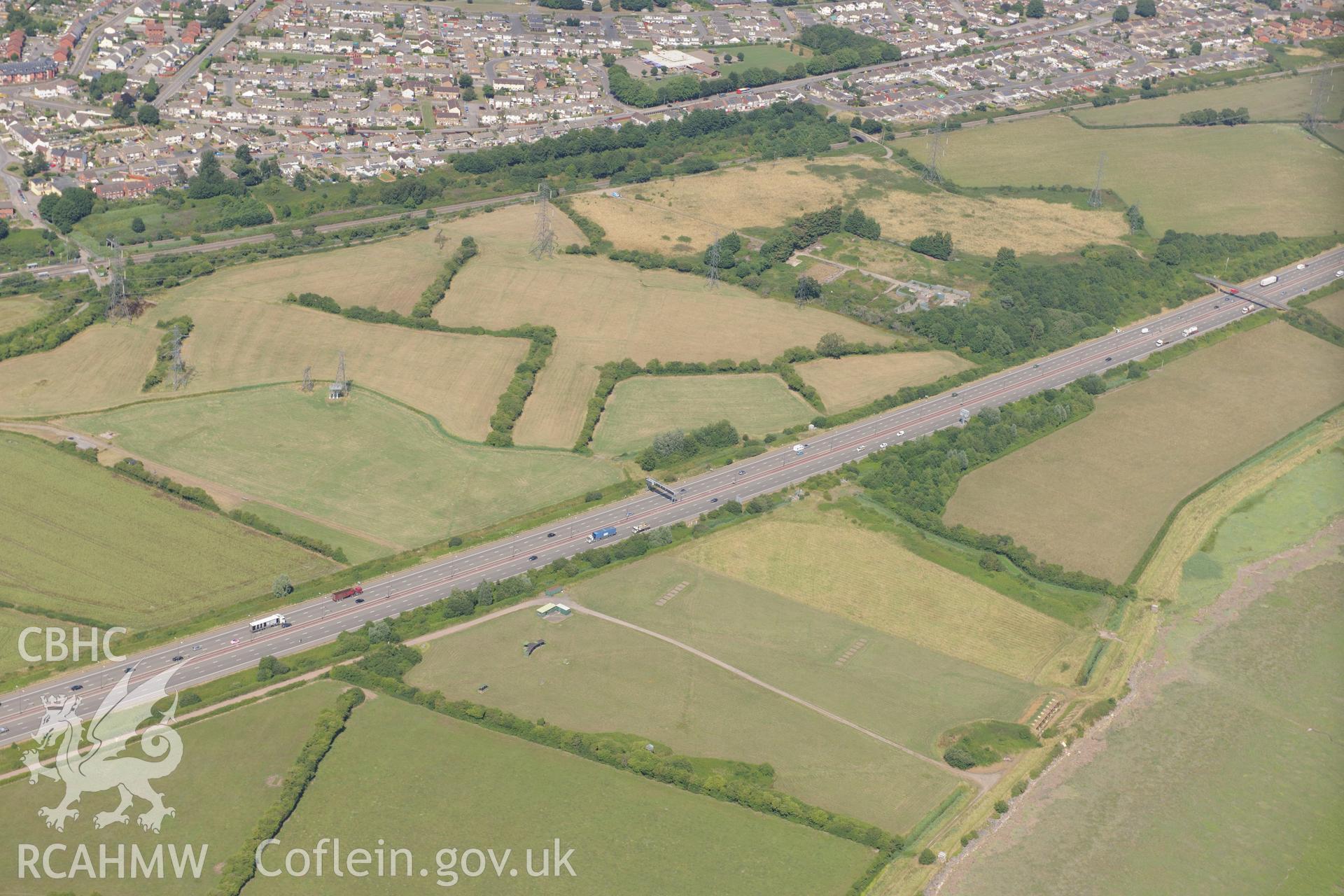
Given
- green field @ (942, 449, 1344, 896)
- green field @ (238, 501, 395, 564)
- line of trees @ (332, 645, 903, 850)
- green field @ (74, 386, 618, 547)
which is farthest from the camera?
green field @ (74, 386, 618, 547)

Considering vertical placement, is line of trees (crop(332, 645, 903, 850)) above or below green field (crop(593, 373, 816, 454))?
below

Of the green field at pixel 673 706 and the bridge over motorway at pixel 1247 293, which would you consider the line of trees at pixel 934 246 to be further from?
the green field at pixel 673 706

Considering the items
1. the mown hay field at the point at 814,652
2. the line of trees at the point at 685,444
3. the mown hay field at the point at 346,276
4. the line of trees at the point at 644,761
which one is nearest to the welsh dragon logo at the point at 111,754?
the line of trees at the point at 644,761

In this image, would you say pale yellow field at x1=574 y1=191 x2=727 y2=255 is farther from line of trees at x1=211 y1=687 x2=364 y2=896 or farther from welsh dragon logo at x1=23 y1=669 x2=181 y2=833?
welsh dragon logo at x1=23 y1=669 x2=181 y2=833

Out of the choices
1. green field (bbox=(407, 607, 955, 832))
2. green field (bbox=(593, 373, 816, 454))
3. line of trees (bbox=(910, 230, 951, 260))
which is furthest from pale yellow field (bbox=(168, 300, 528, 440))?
line of trees (bbox=(910, 230, 951, 260))

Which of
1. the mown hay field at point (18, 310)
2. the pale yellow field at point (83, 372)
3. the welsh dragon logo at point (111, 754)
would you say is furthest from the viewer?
the mown hay field at point (18, 310)

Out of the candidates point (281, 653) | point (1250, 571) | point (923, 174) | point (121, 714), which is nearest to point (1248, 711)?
point (1250, 571)
